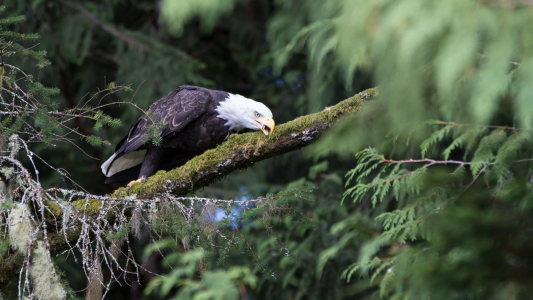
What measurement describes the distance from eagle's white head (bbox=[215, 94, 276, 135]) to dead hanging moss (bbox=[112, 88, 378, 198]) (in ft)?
2.30

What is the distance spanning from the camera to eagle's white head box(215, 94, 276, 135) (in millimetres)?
4148

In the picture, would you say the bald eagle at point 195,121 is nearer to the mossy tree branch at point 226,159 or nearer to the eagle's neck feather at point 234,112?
the eagle's neck feather at point 234,112

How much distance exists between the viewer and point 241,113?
4234 mm

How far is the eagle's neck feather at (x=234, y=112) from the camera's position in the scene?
424cm

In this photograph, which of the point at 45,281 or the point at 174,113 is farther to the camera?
the point at 174,113

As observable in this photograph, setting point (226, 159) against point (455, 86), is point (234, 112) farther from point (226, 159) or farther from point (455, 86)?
point (455, 86)

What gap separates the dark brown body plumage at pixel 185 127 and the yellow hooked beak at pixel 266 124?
0.39 meters

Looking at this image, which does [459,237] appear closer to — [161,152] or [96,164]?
[161,152]

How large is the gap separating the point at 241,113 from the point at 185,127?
572 millimetres

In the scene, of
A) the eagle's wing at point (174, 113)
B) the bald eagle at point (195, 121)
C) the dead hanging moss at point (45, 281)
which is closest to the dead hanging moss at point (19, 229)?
the dead hanging moss at point (45, 281)

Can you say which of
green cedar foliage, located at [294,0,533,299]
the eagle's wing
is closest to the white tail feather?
the eagle's wing

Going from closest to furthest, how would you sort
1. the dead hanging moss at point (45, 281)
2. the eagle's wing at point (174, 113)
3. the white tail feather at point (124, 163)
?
the dead hanging moss at point (45, 281) < the eagle's wing at point (174, 113) < the white tail feather at point (124, 163)

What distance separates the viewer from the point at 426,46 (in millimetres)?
1176

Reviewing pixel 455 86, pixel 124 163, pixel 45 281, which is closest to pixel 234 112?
pixel 124 163
